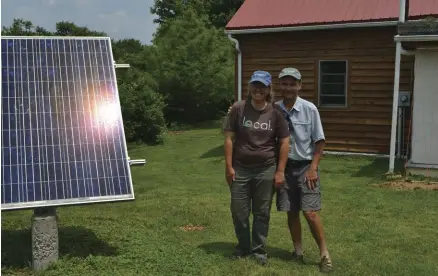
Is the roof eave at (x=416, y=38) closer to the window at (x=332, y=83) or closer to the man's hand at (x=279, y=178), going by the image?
the window at (x=332, y=83)

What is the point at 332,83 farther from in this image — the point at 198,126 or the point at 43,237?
the point at 198,126

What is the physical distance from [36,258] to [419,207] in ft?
17.3

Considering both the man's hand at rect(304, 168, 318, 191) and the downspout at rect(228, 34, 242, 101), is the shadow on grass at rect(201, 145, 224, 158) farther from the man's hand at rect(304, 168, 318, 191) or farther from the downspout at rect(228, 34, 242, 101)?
the man's hand at rect(304, 168, 318, 191)

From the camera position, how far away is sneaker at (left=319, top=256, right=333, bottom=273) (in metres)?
4.80

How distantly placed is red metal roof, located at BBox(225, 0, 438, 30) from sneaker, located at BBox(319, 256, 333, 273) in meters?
8.33

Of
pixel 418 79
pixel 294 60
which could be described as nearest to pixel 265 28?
pixel 294 60

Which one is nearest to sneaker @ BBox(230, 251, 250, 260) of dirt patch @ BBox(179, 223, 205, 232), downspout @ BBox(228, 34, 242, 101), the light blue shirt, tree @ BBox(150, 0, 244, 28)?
the light blue shirt

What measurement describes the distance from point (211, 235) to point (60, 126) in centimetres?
223

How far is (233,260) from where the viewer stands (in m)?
5.01

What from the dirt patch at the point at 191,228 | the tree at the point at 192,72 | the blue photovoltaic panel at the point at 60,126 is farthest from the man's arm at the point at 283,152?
the tree at the point at 192,72

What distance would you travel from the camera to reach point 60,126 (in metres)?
4.82

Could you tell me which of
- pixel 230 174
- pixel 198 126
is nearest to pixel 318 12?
pixel 230 174

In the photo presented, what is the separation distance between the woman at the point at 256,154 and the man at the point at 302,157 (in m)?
0.13

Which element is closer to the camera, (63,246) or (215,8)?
(63,246)
